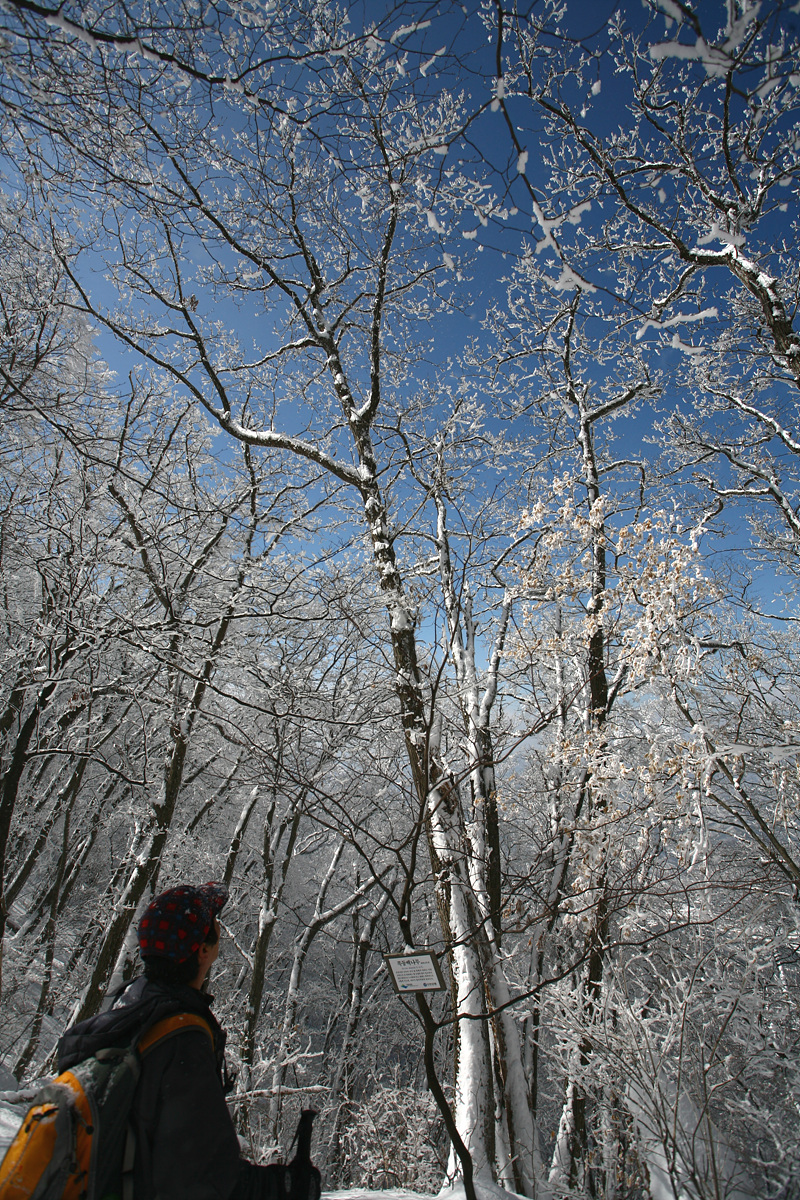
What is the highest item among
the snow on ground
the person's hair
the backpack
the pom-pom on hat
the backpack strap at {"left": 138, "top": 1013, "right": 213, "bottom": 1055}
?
the pom-pom on hat

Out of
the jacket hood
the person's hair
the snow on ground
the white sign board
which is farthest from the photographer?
the snow on ground

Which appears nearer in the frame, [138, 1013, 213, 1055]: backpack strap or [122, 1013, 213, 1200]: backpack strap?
[122, 1013, 213, 1200]: backpack strap

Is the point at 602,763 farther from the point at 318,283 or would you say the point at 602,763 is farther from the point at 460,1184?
the point at 318,283

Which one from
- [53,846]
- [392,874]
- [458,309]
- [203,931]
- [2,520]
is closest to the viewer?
[203,931]

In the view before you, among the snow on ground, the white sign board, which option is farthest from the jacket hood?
the snow on ground

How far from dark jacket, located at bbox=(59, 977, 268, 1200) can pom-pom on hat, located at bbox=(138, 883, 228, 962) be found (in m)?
0.11

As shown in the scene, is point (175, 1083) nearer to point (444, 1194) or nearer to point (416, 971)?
point (416, 971)

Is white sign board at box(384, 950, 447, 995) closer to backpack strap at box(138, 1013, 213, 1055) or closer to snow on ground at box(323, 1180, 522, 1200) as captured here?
backpack strap at box(138, 1013, 213, 1055)

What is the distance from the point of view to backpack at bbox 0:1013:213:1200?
4.06ft

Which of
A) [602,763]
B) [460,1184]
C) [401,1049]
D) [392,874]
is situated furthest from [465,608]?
[401,1049]

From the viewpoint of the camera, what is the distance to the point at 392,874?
13.8 meters

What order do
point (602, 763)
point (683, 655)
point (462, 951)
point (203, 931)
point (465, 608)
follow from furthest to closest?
point (465, 608) < point (602, 763) < point (683, 655) < point (462, 951) < point (203, 931)

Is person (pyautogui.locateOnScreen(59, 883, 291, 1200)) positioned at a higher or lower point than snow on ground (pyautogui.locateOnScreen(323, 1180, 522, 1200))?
higher

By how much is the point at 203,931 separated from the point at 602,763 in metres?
4.24
